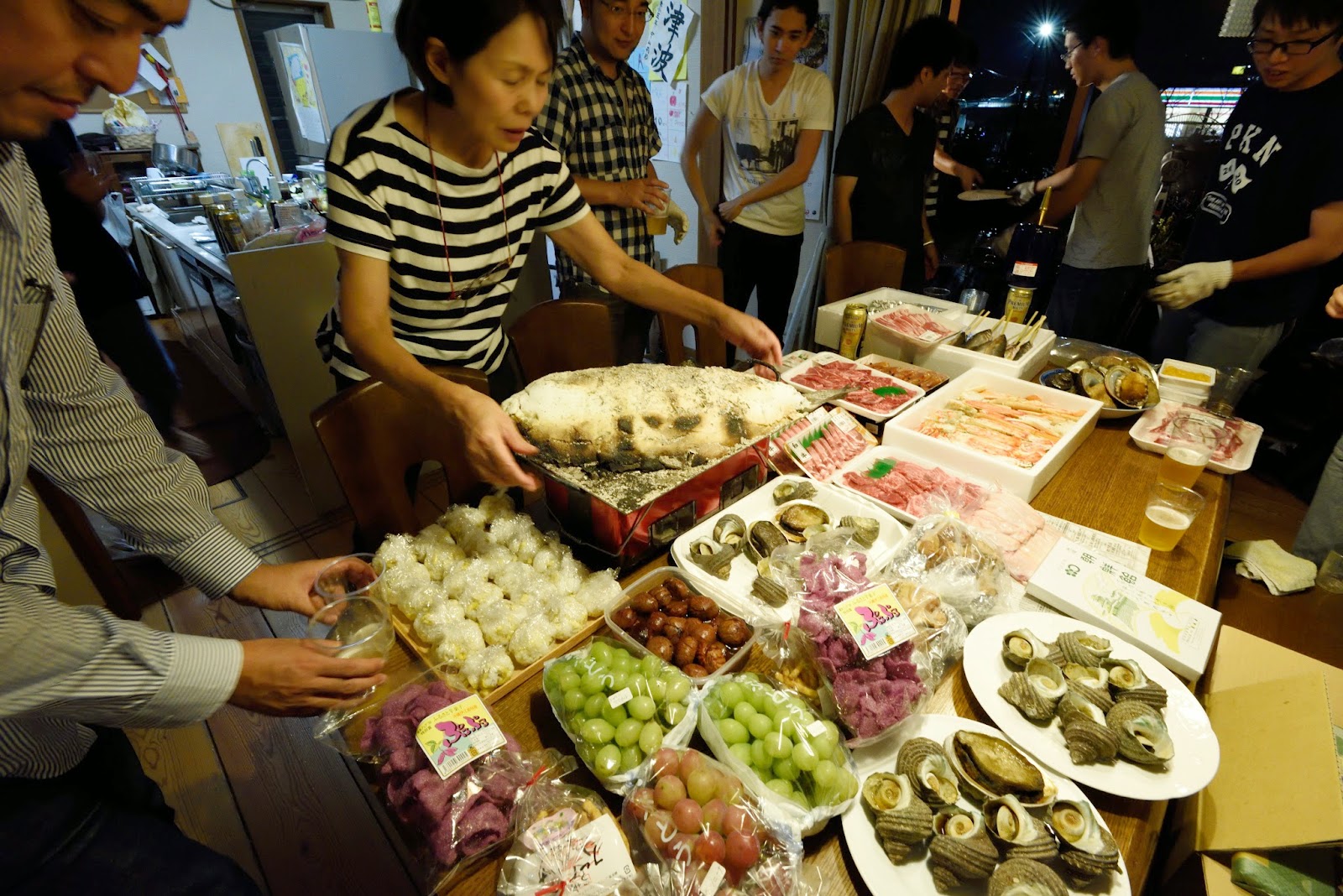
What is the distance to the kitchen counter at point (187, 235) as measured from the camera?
3334 millimetres

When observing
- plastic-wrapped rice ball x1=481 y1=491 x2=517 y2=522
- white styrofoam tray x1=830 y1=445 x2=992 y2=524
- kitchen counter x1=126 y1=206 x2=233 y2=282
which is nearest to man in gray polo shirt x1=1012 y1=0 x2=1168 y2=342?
white styrofoam tray x1=830 y1=445 x2=992 y2=524

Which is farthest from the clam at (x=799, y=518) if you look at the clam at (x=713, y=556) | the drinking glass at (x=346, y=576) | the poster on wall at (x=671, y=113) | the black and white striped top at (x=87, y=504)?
the poster on wall at (x=671, y=113)

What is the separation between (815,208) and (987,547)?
3.94 metres

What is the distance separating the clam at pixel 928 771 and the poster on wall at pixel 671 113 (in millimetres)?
4576

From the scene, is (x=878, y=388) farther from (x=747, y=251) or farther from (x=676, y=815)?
(x=747, y=251)

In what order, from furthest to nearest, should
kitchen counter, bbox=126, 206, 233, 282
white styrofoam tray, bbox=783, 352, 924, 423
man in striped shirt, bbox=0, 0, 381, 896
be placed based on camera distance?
kitchen counter, bbox=126, 206, 233, 282 → white styrofoam tray, bbox=783, 352, 924, 423 → man in striped shirt, bbox=0, 0, 381, 896

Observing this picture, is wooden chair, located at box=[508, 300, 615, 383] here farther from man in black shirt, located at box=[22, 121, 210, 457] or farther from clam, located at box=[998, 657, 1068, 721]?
man in black shirt, located at box=[22, 121, 210, 457]

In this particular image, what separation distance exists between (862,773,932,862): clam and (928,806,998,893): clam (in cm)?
2

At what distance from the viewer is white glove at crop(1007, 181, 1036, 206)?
3.67 metres

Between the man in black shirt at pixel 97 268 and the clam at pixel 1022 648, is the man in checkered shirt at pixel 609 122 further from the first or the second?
the man in black shirt at pixel 97 268

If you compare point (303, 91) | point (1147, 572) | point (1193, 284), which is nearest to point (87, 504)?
point (1147, 572)

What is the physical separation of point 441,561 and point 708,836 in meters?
0.77

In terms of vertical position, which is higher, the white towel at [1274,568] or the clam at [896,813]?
the clam at [896,813]

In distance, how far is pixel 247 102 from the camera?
6.85 m
